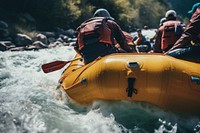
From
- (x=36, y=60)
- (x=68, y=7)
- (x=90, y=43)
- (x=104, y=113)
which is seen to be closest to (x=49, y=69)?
(x=90, y=43)

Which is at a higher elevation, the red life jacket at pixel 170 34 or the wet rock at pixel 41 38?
the red life jacket at pixel 170 34

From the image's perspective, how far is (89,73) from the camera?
455 centimetres

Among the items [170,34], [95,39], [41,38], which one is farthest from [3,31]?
[170,34]

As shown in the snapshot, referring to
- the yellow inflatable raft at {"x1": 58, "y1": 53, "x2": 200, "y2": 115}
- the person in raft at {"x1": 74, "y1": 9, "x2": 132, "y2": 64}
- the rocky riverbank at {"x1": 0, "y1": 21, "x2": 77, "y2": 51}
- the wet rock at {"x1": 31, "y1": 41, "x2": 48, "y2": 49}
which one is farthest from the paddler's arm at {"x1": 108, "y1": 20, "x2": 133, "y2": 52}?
the wet rock at {"x1": 31, "y1": 41, "x2": 48, "y2": 49}

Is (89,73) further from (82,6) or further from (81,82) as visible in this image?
(82,6)

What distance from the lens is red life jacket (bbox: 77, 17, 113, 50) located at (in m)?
5.23

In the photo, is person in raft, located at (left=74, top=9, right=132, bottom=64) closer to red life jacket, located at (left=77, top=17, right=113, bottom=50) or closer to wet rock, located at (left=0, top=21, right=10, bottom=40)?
red life jacket, located at (left=77, top=17, right=113, bottom=50)

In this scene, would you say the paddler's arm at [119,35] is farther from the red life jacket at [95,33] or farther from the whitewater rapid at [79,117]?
the whitewater rapid at [79,117]

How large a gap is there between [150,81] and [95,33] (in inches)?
60.5

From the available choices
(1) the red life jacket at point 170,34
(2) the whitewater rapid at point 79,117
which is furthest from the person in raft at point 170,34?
(2) the whitewater rapid at point 79,117

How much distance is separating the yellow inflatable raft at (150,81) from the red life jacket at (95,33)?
0.90 m

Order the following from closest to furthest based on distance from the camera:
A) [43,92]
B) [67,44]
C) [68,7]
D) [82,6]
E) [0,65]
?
[43,92]
[0,65]
[67,44]
[68,7]
[82,6]

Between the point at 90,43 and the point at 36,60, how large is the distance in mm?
4671

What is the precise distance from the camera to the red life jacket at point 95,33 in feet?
17.2
